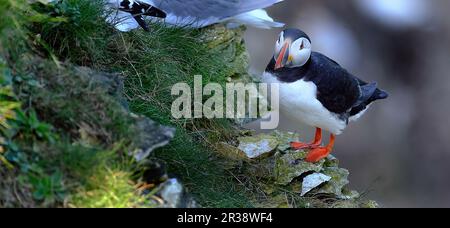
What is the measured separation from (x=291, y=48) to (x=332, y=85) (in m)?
0.35

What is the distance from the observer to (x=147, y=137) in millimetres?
3580

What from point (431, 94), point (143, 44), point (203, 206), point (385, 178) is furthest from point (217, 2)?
point (431, 94)

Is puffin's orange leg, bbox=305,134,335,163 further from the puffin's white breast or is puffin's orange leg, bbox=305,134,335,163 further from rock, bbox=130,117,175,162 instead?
rock, bbox=130,117,175,162

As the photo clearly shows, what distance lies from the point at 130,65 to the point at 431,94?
17.1ft

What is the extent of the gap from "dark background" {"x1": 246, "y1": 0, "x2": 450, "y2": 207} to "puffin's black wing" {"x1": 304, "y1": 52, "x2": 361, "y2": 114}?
3.64 m

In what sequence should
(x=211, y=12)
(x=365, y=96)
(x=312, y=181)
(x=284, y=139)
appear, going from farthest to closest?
1. (x=211, y=12)
2. (x=284, y=139)
3. (x=365, y=96)
4. (x=312, y=181)

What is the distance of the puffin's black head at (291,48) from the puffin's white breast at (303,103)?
110 mm

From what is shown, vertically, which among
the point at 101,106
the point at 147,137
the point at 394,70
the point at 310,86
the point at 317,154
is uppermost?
the point at 394,70

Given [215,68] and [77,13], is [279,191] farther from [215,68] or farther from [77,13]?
[77,13]

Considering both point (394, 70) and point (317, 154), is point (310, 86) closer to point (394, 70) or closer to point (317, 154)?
point (317, 154)

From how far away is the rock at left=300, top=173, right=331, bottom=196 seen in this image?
4.63 m

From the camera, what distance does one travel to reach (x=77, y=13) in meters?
4.22

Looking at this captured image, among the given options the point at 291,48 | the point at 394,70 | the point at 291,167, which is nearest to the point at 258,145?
the point at 291,167

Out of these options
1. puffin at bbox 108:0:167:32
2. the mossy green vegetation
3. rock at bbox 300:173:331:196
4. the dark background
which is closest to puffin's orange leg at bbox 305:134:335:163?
rock at bbox 300:173:331:196
